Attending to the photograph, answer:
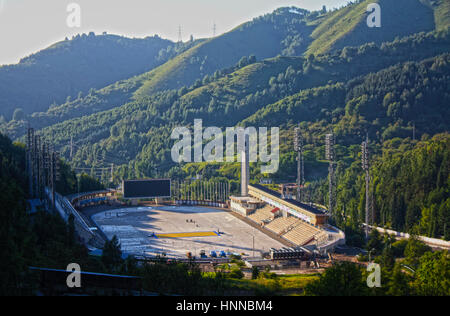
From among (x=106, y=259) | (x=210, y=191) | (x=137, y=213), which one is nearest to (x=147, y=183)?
(x=137, y=213)

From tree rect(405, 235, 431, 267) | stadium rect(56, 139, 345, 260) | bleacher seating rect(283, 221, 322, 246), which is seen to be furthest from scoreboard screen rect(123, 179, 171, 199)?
tree rect(405, 235, 431, 267)

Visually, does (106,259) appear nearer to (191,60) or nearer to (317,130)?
(317,130)

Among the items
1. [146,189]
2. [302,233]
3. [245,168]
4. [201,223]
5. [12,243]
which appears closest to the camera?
[12,243]

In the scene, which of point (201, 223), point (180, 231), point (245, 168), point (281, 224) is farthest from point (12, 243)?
point (245, 168)

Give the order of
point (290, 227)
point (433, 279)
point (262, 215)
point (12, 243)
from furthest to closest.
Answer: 1. point (262, 215)
2. point (290, 227)
3. point (433, 279)
4. point (12, 243)

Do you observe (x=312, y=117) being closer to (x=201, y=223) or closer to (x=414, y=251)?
(x=201, y=223)

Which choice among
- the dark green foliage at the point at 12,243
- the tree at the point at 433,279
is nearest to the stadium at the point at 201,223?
the dark green foliage at the point at 12,243

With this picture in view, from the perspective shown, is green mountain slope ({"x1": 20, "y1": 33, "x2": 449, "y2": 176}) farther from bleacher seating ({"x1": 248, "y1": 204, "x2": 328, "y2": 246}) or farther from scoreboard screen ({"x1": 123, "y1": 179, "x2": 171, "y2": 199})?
bleacher seating ({"x1": 248, "y1": 204, "x2": 328, "y2": 246})
